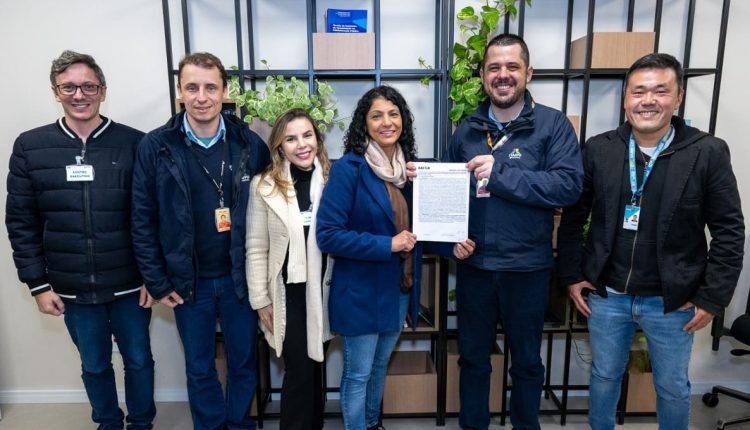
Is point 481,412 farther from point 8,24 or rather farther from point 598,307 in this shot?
point 8,24

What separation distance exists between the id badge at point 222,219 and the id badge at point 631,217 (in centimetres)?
171

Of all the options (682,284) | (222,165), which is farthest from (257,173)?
(682,284)

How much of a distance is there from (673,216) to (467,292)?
92cm

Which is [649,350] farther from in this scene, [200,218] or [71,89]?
[71,89]

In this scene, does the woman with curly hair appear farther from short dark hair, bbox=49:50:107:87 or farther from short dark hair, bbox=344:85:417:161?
short dark hair, bbox=49:50:107:87

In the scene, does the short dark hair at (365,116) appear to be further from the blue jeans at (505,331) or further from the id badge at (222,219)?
the blue jeans at (505,331)

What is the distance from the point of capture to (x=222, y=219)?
207 centimetres

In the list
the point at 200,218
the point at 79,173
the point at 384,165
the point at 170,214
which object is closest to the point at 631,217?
the point at 384,165

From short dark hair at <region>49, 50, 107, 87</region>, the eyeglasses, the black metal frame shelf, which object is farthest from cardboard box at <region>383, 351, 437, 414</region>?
short dark hair at <region>49, 50, 107, 87</region>

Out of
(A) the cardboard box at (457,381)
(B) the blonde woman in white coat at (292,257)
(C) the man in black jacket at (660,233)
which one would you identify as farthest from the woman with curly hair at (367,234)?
(C) the man in black jacket at (660,233)

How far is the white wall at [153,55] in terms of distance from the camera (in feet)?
8.86

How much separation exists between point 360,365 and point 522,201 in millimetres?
1022

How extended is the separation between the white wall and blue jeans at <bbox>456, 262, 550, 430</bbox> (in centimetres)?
84

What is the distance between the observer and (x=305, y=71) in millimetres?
2549
